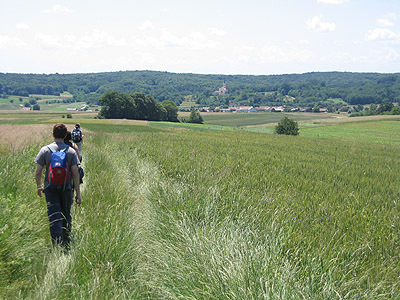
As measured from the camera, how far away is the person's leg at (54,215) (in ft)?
17.3

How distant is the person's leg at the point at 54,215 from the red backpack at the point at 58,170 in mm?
195

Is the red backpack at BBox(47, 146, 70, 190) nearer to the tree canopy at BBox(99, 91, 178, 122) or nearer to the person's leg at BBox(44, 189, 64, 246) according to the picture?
the person's leg at BBox(44, 189, 64, 246)

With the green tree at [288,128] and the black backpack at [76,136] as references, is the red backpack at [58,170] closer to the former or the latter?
the black backpack at [76,136]

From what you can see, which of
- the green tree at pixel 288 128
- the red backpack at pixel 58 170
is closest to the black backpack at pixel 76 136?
the red backpack at pixel 58 170

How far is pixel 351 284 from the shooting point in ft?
11.0

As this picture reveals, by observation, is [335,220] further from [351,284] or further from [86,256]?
[86,256]

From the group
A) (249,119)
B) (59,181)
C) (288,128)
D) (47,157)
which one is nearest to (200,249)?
(59,181)

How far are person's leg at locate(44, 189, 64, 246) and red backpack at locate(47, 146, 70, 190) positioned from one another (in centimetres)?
19

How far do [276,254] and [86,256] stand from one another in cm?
250

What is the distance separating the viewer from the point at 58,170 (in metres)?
5.22

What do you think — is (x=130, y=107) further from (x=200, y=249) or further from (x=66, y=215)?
(x=200, y=249)

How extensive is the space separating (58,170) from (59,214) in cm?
75

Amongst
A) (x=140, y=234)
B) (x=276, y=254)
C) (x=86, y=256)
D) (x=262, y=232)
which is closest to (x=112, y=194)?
(x=140, y=234)

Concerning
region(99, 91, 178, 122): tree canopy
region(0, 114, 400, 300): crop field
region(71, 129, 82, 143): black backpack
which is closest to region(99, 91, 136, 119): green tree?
region(99, 91, 178, 122): tree canopy
